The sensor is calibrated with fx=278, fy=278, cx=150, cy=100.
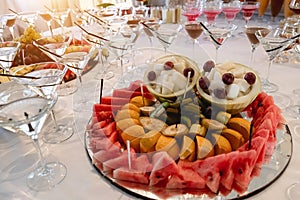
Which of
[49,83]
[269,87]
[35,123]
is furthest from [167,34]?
[35,123]

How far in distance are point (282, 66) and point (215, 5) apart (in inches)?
21.0

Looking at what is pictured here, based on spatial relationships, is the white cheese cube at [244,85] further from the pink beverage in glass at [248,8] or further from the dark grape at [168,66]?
the pink beverage in glass at [248,8]

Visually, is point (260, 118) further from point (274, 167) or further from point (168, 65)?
point (168, 65)

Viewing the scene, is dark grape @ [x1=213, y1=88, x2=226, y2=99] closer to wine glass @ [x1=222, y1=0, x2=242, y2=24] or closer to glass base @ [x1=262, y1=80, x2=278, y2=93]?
→ glass base @ [x1=262, y1=80, x2=278, y2=93]

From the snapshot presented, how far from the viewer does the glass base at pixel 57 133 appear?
80cm

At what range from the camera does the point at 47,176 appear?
0.67 metres

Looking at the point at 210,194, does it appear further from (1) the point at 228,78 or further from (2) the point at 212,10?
(2) the point at 212,10

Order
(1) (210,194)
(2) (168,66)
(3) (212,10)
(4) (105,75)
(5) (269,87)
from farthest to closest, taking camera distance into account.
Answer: (3) (212,10)
(4) (105,75)
(5) (269,87)
(2) (168,66)
(1) (210,194)

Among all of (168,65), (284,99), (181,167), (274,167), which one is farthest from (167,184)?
(284,99)

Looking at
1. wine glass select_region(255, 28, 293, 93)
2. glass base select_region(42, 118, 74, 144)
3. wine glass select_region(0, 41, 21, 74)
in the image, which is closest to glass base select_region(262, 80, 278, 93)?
wine glass select_region(255, 28, 293, 93)

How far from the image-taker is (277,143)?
2.32ft

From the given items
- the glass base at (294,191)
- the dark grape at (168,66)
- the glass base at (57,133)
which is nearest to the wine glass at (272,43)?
the dark grape at (168,66)

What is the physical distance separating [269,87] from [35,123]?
831 mm

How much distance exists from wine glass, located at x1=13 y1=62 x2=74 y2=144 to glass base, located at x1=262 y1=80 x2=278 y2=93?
70 cm
